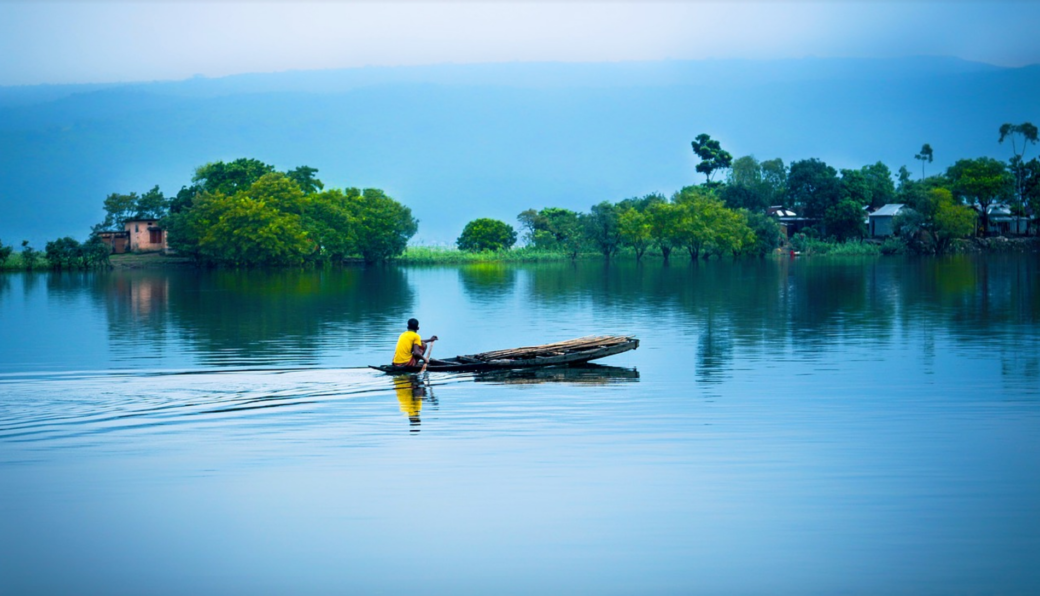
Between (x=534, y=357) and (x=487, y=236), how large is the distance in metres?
116

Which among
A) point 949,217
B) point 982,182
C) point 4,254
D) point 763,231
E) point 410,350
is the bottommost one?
point 410,350

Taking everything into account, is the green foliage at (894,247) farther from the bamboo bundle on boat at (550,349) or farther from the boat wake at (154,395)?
the boat wake at (154,395)

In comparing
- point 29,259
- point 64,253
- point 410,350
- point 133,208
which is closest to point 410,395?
point 410,350

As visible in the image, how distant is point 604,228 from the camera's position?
130 metres

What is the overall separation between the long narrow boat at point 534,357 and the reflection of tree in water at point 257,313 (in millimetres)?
5725

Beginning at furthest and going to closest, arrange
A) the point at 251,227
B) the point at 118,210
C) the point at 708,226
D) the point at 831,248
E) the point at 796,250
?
the point at 118,210 → the point at 831,248 → the point at 796,250 → the point at 708,226 → the point at 251,227

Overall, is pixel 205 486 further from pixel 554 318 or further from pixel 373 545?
pixel 554 318

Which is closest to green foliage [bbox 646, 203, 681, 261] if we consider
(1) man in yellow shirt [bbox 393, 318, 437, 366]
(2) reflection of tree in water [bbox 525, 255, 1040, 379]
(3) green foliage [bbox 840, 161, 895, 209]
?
(3) green foliage [bbox 840, 161, 895, 209]

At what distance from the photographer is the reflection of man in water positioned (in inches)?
802

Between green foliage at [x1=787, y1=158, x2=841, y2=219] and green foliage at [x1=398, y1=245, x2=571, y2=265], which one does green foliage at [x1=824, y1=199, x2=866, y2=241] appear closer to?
green foliage at [x1=787, y1=158, x2=841, y2=219]

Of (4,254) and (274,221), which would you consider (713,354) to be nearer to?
(274,221)

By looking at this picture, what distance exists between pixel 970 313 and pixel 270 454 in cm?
3509

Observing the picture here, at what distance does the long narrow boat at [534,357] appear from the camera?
2536 centimetres

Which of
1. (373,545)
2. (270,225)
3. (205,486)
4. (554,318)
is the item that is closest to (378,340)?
(554,318)
